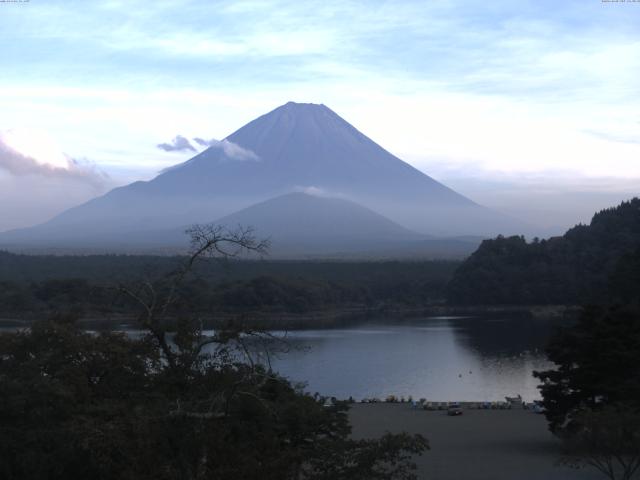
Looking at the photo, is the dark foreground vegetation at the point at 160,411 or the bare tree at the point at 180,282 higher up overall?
the bare tree at the point at 180,282

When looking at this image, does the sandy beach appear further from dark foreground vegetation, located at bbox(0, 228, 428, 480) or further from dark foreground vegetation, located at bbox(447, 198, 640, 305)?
dark foreground vegetation, located at bbox(447, 198, 640, 305)

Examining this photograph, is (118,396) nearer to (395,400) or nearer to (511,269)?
(395,400)

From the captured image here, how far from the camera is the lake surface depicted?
57.3 ft

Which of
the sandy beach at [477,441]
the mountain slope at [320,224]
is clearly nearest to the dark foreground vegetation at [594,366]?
the sandy beach at [477,441]

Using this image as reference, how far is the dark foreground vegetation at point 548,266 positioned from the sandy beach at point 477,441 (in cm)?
2327

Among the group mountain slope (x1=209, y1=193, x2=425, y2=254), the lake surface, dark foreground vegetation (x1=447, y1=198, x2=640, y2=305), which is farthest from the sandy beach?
mountain slope (x1=209, y1=193, x2=425, y2=254)

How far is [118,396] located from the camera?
5.98 metres

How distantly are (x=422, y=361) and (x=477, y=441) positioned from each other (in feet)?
33.0

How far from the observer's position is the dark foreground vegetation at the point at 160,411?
14.9 ft

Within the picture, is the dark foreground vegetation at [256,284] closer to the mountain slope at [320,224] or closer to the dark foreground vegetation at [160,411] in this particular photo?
the dark foreground vegetation at [160,411]

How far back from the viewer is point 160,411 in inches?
185

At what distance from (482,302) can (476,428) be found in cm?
2775

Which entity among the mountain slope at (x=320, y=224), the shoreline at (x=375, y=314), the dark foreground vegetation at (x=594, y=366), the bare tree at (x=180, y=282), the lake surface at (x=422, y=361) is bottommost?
the lake surface at (x=422, y=361)

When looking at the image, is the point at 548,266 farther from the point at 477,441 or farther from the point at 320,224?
the point at 320,224
